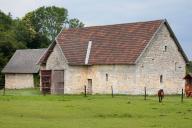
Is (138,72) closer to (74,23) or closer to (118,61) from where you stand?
Result: (118,61)

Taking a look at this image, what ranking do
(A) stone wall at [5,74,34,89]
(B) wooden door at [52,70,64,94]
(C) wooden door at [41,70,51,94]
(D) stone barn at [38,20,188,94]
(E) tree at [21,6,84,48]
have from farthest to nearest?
(E) tree at [21,6,84,48]
(A) stone wall at [5,74,34,89]
(C) wooden door at [41,70,51,94]
(B) wooden door at [52,70,64,94]
(D) stone barn at [38,20,188,94]

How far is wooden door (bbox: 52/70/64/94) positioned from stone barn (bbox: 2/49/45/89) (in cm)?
1943

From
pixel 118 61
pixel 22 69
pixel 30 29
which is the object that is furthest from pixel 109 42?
pixel 30 29

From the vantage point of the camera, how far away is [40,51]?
89375 millimetres

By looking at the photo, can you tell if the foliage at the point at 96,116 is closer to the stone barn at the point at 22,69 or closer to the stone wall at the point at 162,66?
the stone wall at the point at 162,66

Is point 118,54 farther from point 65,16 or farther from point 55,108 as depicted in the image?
point 65,16

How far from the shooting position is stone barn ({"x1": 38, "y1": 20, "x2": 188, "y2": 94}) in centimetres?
6169

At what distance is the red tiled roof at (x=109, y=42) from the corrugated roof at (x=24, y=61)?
18459 mm

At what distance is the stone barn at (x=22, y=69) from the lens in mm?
86625

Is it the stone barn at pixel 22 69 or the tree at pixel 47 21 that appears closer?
the stone barn at pixel 22 69

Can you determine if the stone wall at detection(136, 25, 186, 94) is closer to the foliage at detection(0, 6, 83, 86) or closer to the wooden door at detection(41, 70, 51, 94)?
the wooden door at detection(41, 70, 51, 94)

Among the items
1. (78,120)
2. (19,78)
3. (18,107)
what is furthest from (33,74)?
(78,120)

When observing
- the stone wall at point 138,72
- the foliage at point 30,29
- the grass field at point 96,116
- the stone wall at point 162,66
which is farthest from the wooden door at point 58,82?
the foliage at point 30,29

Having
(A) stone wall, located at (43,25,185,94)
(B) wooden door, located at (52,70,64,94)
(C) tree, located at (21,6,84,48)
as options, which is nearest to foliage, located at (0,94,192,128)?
(A) stone wall, located at (43,25,185,94)
